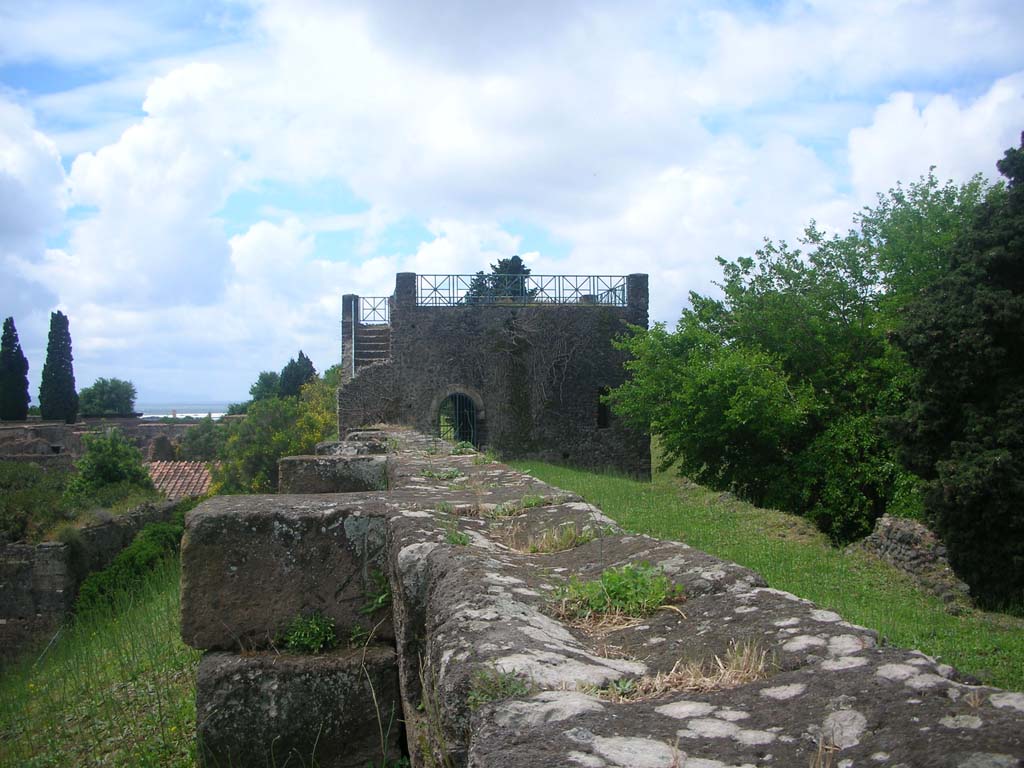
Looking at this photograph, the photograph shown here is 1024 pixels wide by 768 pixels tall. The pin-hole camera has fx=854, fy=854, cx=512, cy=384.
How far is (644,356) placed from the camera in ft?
68.4

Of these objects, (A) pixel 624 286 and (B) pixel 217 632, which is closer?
(B) pixel 217 632

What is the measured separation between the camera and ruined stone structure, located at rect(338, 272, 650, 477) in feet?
82.1

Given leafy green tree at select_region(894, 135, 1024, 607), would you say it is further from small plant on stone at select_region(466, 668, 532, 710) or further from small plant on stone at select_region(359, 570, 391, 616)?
small plant on stone at select_region(466, 668, 532, 710)

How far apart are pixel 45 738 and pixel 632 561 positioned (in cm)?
350

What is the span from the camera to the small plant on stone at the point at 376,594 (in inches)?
155

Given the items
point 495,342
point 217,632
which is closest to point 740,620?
point 217,632

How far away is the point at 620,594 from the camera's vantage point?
110 inches

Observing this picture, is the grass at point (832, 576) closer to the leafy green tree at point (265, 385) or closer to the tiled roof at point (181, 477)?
the tiled roof at point (181, 477)

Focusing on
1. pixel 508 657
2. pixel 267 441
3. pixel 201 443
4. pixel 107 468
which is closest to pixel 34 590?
pixel 107 468

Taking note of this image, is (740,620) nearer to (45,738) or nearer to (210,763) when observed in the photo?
(210,763)

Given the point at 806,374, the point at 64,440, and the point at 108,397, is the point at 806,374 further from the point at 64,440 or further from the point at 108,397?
the point at 108,397

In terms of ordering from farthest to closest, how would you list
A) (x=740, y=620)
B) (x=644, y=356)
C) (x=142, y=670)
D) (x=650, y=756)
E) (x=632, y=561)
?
1. (x=644, y=356)
2. (x=142, y=670)
3. (x=632, y=561)
4. (x=740, y=620)
5. (x=650, y=756)

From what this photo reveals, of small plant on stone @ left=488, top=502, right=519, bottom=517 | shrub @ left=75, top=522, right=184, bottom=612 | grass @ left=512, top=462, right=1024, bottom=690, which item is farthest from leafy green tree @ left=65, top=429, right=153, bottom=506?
small plant on stone @ left=488, top=502, right=519, bottom=517

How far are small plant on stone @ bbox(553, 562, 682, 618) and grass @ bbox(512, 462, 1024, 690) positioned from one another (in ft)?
9.87
